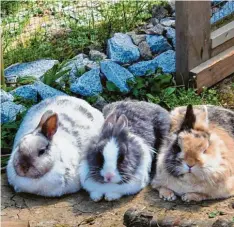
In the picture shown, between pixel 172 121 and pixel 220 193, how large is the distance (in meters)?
0.88

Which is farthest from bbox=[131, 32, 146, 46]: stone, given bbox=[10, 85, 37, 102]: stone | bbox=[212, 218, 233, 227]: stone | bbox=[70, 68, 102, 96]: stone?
bbox=[212, 218, 233, 227]: stone

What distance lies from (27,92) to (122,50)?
1.16 meters

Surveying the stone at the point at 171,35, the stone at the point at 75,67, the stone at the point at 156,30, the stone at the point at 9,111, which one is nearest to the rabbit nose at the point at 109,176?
the stone at the point at 9,111

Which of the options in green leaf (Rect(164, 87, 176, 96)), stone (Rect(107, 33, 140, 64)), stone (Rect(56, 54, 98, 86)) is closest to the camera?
green leaf (Rect(164, 87, 176, 96))

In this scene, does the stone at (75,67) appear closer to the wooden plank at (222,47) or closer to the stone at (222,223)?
the wooden plank at (222,47)

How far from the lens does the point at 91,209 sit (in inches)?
231

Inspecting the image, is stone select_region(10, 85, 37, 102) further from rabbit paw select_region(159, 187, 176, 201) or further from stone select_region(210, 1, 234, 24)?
stone select_region(210, 1, 234, 24)

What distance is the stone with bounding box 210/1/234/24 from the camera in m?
7.95

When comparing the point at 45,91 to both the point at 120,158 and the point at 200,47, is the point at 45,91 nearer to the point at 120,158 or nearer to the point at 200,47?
the point at 200,47

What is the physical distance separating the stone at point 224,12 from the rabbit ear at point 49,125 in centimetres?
264

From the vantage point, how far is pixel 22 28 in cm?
845

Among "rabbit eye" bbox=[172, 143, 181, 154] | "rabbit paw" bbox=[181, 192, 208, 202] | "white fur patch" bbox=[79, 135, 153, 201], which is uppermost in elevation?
"rabbit eye" bbox=[172, 143, 181, 154]

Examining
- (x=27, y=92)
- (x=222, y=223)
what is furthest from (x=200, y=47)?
(x=222, y=223)

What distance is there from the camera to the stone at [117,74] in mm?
7348
